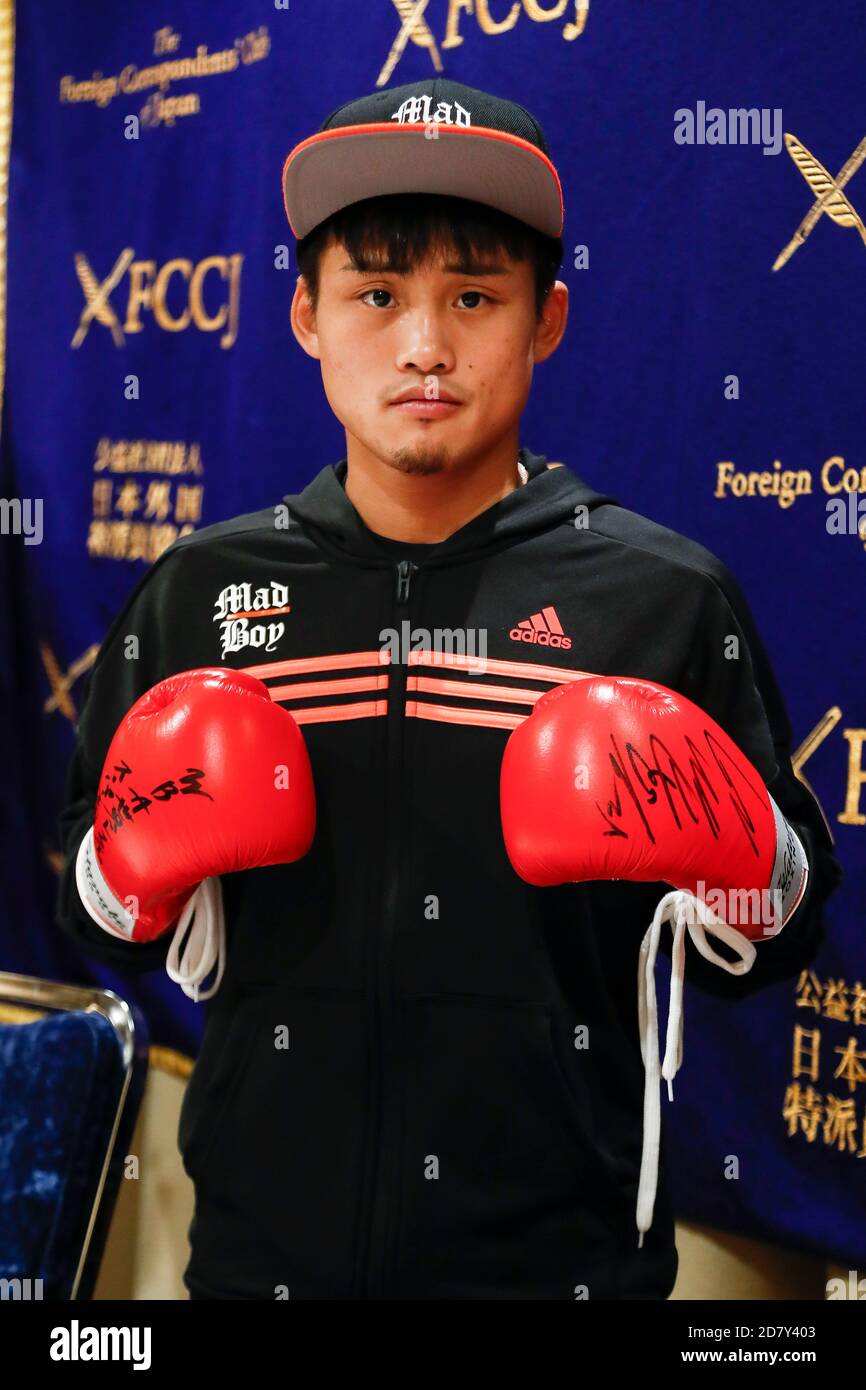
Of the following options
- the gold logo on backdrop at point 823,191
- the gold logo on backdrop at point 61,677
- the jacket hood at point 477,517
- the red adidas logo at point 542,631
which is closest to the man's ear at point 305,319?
the jacket hood at point 477,517

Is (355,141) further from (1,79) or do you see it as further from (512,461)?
(1,79)

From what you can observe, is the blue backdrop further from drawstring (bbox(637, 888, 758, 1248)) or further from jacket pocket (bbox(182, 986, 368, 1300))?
jacket pocket (bbox(182, 986, 368, 1300))

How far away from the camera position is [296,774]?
984 millimetres

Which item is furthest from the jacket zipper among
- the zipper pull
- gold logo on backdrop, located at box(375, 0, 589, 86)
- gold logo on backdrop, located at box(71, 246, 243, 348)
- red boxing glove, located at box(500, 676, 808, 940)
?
gold logo on backdrop, located at box(71, 246, 243, 348)

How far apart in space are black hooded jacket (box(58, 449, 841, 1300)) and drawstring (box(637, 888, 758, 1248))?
0.02m

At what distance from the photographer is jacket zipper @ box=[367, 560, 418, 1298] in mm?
966

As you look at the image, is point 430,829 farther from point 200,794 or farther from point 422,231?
point 422,231

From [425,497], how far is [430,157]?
0.77 ft

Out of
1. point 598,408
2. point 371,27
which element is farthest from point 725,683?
point 371,27

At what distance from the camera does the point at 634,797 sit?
0.91 metres

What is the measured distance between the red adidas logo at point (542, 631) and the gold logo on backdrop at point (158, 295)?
91 centimetres

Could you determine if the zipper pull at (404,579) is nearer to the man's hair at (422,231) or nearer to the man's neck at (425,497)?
the man's neck at (425,497)

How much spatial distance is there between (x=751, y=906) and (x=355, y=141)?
23.0 inches

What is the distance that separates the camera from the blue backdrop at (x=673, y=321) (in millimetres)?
1367
